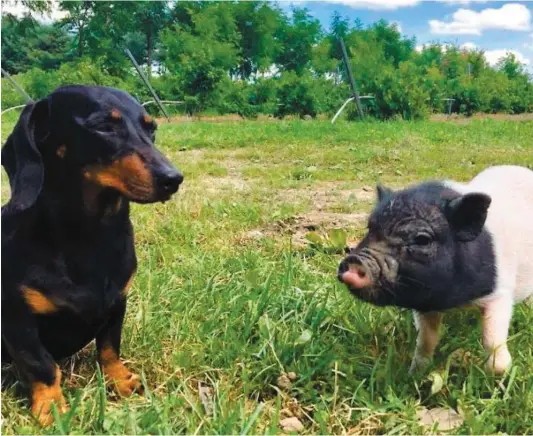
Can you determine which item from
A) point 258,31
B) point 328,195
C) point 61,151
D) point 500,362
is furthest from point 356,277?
point 258,31

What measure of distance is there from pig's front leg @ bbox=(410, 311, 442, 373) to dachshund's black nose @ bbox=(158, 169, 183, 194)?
114 cm

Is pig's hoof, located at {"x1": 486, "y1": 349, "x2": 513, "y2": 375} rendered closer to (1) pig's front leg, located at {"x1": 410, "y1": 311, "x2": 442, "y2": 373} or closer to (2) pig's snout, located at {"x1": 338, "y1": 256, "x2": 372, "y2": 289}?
(1) pig's front leg, located at {"x1": 410, "y1": 311, "x2": 442, "y2": 373}

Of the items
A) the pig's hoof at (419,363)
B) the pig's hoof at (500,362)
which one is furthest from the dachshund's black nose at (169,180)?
the pig's hoof at (500,362)

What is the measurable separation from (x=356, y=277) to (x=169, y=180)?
2.30 feet

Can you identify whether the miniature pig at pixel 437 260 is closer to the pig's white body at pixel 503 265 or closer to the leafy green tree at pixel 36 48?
the pig's white body at pixel 503 265

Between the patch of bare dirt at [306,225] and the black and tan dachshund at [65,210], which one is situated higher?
the black and tan dachshund at [65,210]

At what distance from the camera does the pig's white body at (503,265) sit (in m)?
2.58

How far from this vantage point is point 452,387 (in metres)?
2.59

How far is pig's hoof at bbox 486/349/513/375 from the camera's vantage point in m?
2.57

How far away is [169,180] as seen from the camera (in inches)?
87.6

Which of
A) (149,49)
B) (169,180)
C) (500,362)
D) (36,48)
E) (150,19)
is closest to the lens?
(169,180)

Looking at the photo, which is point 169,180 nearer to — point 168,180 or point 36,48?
point 168,180

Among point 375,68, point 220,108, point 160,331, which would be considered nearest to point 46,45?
point 220,108

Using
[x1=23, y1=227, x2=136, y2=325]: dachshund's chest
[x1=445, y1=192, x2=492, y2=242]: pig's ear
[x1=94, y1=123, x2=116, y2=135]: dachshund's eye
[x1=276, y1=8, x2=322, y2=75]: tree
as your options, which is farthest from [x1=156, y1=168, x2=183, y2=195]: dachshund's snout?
[x1=276, y1=8, x2=322, y2=75]: tree
